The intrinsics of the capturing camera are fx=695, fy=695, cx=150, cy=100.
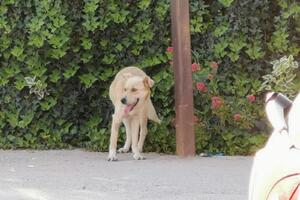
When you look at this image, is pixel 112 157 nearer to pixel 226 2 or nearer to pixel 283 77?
pixel 283 77

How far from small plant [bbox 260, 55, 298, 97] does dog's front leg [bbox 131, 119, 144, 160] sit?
5.11 feet

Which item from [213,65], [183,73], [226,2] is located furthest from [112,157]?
[226,2]

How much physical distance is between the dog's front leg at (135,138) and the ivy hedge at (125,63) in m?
0.43

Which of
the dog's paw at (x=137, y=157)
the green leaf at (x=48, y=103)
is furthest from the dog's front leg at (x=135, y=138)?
the green leaf at (x=48, y=103)

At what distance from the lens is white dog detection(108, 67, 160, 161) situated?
7.69 meters

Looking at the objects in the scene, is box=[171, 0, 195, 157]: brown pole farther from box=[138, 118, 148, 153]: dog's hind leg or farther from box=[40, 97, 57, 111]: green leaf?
box=[40, 97, 57, 111]: green leaf

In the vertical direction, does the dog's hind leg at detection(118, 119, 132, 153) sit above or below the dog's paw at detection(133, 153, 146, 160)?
above

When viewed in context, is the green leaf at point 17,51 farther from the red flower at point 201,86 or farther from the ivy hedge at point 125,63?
the red flower at point 201,86

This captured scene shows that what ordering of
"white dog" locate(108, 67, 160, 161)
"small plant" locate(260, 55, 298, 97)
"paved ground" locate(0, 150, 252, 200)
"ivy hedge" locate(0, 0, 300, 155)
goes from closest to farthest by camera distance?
"paved ground" locate(0, 150, 252, 200)
"white dog" locate(108, 67, 160, 161)
"small plant" locate(260, 55, 298, 97)
"ivy hedge" locate(0, 0, 300, 155)

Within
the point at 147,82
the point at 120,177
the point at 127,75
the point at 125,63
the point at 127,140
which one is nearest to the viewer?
the point at 120,177

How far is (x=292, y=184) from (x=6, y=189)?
4298mm

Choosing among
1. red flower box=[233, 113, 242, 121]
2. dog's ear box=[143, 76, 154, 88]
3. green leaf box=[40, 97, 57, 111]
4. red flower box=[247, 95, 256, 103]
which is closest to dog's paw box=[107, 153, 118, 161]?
dog's ear box=[143, 76, 154, 88]

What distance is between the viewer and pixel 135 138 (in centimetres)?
784

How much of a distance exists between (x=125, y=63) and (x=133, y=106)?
3.04 feet
